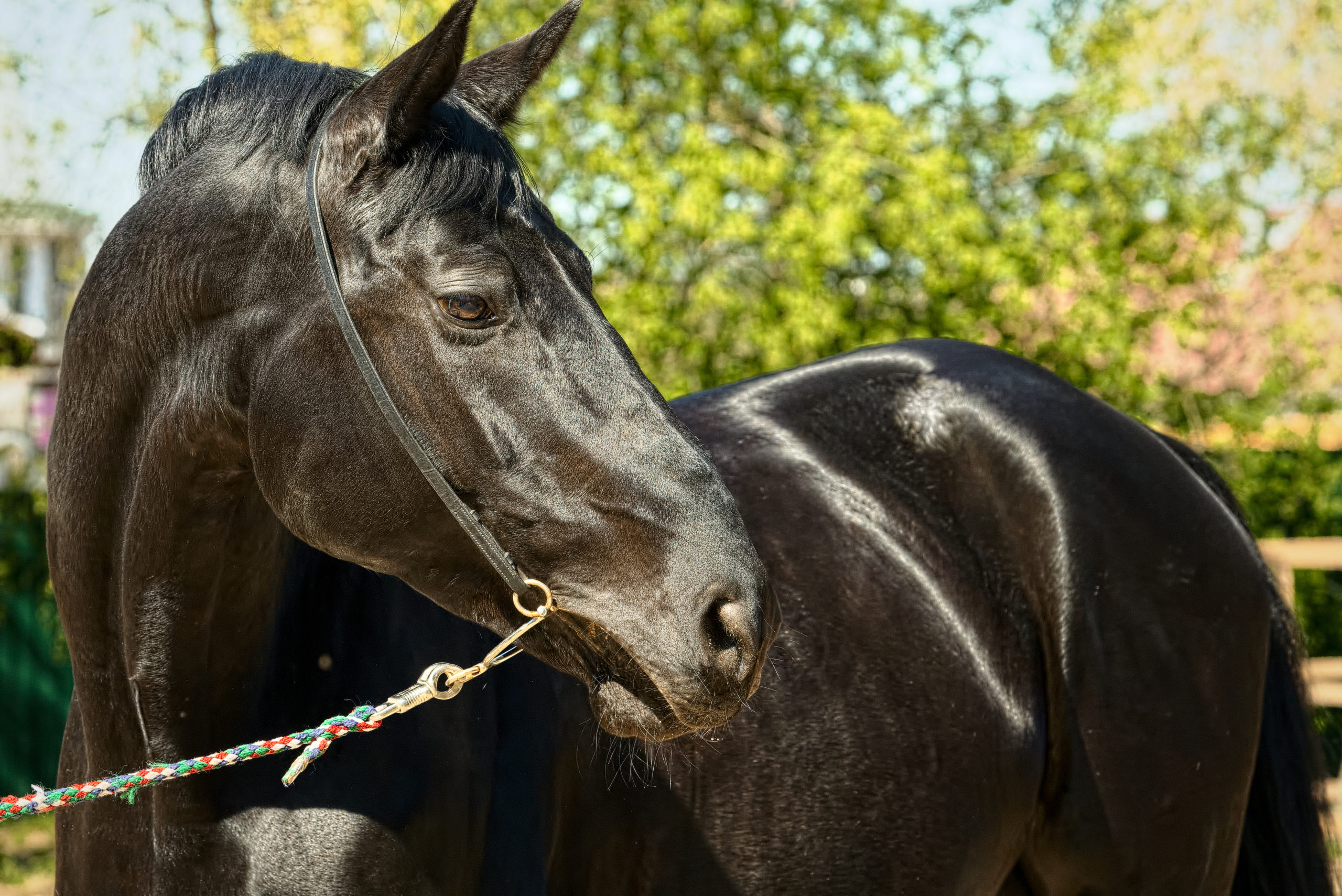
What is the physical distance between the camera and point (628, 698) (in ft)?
5.12

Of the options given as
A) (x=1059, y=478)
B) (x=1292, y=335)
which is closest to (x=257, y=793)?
(x=1059, y=478)

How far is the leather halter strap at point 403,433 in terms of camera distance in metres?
1.54

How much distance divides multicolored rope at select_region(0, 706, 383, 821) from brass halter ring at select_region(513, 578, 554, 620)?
25 cm

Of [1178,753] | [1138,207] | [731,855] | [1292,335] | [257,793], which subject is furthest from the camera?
[1292,335]

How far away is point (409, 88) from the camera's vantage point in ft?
5.00

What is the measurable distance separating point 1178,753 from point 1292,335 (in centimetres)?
623

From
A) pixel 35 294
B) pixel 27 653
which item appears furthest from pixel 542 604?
pixel 35 294

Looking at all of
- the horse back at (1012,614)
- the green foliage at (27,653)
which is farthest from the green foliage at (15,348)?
the horse back at (1012,614)

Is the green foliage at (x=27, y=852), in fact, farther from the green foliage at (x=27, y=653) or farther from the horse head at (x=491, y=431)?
the horse head at (x=491, y=431)

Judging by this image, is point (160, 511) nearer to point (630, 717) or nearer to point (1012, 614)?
point (630, 717)

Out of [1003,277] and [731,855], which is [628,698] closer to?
[731,855]

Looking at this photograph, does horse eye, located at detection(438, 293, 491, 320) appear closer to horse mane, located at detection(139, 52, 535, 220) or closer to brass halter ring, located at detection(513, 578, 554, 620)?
horse mane, located at detection(139, 52, 535, 220)

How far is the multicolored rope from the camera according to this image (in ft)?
5.19

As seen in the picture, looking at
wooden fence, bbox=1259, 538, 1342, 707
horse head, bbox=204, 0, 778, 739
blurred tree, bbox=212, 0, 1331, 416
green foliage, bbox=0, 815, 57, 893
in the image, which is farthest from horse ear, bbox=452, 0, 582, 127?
wooden fence, bbox=1259, 538, 1342, 707
